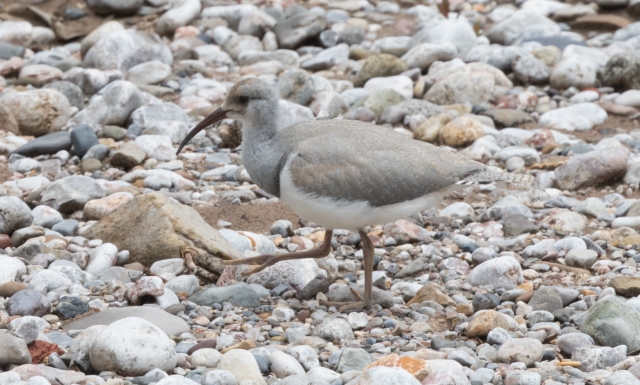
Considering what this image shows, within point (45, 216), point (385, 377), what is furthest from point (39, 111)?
point (385, 377)

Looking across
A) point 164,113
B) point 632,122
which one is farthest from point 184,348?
point 632,122

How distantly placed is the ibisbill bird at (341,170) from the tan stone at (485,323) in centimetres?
90

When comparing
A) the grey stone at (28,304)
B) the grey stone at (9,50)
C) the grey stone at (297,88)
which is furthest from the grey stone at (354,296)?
the grey stone at (9,50)

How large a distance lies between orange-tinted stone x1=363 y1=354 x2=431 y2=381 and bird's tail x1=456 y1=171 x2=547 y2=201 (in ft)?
6.32

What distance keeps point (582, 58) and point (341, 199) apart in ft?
22.4

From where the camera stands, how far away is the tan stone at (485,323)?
5953mm

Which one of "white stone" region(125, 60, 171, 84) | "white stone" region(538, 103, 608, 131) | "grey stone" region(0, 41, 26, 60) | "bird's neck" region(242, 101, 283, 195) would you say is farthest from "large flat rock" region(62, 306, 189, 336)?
"grey stone" region(0, 41, 26, 60)

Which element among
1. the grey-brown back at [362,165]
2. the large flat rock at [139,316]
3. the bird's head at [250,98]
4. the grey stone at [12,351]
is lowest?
the large flat rock at [139,316]

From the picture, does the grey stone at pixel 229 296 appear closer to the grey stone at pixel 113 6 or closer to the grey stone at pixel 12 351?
the grey stone at pixel 12 351

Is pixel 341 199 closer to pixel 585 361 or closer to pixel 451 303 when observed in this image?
pixel 451 303

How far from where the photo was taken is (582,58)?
12.0 meters

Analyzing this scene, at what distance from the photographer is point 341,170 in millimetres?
6434

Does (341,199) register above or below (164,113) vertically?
above

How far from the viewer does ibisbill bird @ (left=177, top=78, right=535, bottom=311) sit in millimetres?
6387
